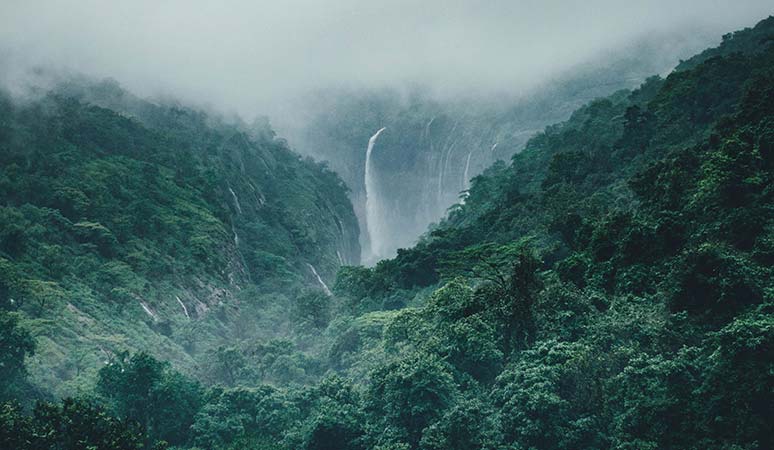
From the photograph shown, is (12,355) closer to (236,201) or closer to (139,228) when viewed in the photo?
(139,228)

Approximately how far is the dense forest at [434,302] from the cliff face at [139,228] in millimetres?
251

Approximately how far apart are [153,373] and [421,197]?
83.7m

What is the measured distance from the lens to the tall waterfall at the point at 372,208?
116 m

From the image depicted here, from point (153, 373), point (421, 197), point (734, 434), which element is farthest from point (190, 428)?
point (421, 197)

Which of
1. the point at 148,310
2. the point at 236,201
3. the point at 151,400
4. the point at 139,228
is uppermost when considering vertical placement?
the point at 236,201

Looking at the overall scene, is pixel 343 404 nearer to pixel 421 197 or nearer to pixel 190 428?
pixel 190 428

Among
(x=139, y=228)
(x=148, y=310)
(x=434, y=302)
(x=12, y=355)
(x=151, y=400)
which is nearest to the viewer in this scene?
(x=12, y=355)

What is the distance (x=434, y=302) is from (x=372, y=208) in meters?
83.7

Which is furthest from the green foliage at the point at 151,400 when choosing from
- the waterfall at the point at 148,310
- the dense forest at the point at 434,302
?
the waterfall at the point at 148,310

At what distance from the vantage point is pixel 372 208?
118 m

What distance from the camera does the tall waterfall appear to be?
115894 millimetres

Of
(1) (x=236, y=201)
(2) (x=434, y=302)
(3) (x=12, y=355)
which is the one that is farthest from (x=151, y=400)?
(1) (x=236, y=201)

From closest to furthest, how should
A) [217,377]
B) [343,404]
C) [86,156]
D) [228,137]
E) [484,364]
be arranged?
[484,364]
[343,404]
[217,377]
[86,156]
[228,137]

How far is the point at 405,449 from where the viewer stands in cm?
2544
